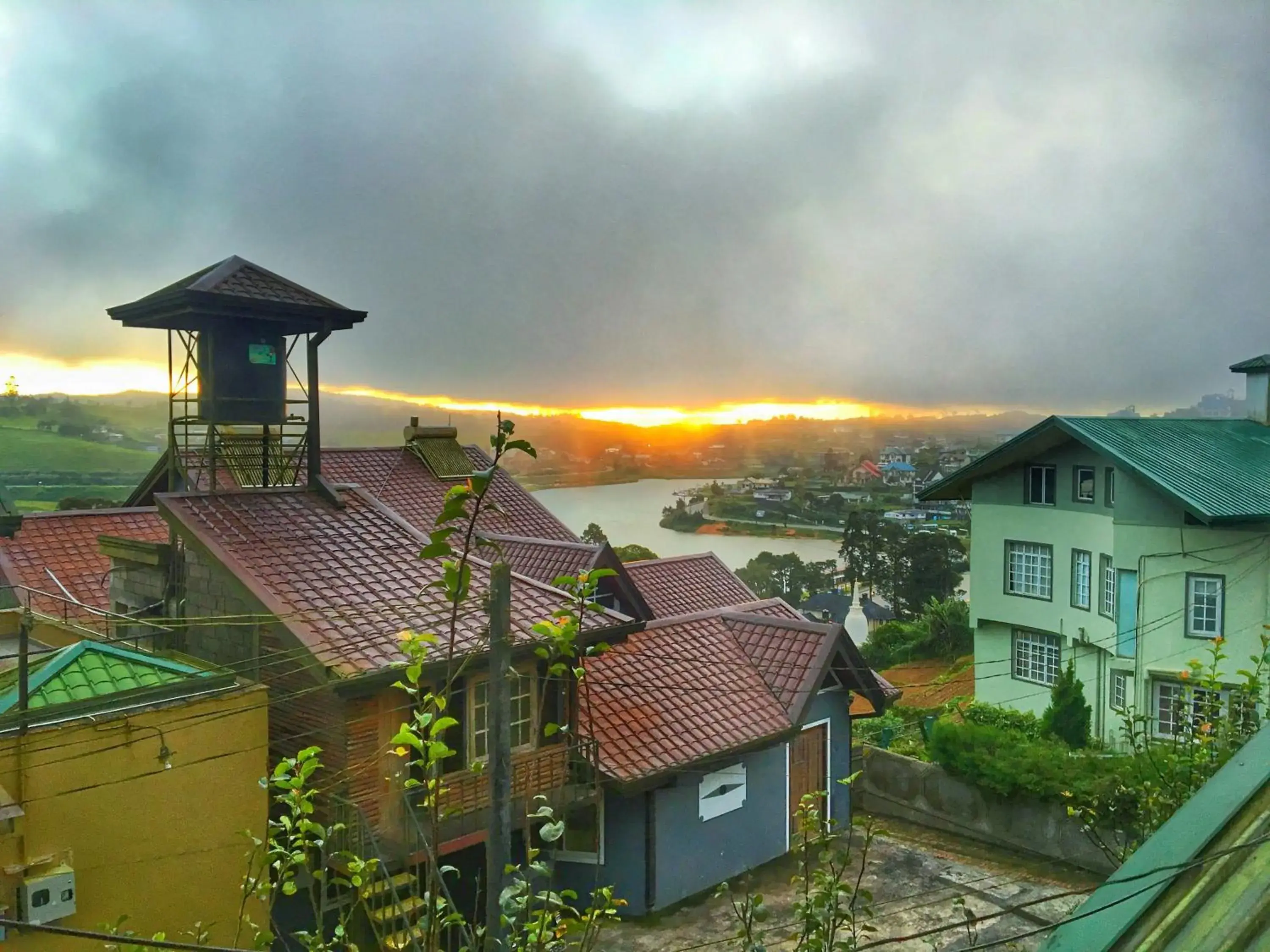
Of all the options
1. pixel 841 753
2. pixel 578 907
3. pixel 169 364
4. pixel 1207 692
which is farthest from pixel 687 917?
pixel 169 364

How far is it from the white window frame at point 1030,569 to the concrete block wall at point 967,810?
7.94 m

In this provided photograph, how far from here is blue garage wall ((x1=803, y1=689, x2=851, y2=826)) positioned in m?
14.6

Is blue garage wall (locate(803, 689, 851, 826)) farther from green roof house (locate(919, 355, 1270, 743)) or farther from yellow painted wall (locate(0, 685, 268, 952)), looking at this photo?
yellow painted wall (locate(0, 685, 268, 952))

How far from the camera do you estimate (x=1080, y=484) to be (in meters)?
21.7

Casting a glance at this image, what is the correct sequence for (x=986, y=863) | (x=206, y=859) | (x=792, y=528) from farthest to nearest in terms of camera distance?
1. (x=792, y=528)
2. (x=986, y=863)
3. (x=206, y=859)

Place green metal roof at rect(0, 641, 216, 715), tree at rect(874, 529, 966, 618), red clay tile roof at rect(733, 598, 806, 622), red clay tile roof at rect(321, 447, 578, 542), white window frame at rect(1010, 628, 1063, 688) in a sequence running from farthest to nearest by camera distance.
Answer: tree at rect(874, 529, 966, 618)
white window frame at rect(1010, 628, 1063, 688)
red clay tile roof at rect(321, 447, 578, 542)
red clay tile roof at rect(733, 598, 806, 622)
green metal roof at rect(0, 641, 216, 715)

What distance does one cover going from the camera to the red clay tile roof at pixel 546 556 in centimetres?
1552

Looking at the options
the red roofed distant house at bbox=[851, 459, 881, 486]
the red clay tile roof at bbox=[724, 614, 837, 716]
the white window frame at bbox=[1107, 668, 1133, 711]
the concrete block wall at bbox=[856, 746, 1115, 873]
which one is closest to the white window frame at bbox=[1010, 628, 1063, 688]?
A: the white window frame at bbox=[1107, 668, 1133, 711]

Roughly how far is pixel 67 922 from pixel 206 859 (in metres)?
1.18

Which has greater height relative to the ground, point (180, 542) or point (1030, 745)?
point (180, 542)

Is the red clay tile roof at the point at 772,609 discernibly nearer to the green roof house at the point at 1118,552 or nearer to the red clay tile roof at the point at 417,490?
the red clay tile roof at the point at 417,490

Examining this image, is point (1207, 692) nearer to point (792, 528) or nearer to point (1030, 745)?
point (1030, 745)

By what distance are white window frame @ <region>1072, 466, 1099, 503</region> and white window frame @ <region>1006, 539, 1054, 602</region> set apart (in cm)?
150

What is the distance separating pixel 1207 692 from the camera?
6.55 metres
